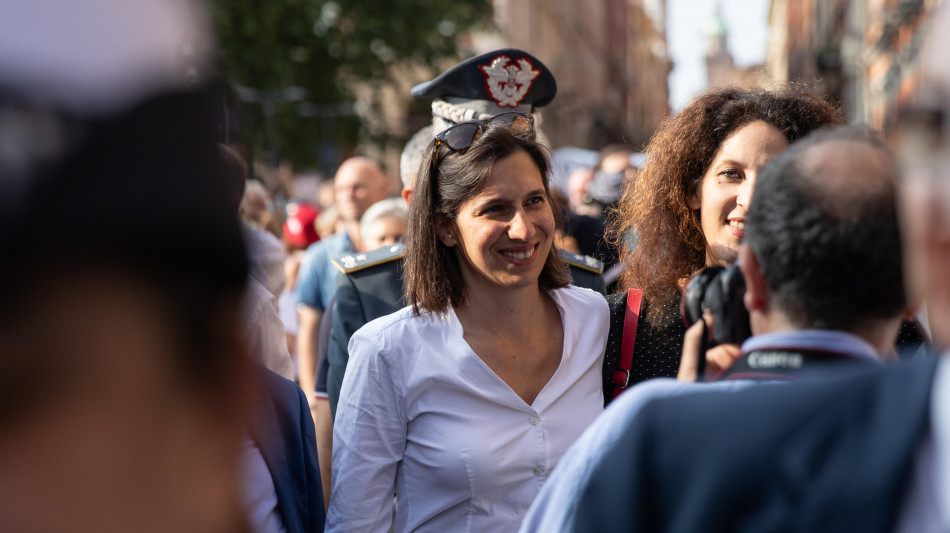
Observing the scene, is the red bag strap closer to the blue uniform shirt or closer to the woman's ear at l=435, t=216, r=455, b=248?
the woman's ear at l=435, t=216, r=455, b=248

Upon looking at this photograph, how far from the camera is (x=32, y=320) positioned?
2.20ft

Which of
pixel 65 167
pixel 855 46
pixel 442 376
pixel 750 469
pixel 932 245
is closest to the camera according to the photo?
pixel 65 167

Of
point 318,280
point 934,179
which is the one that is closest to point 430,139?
point 318,280

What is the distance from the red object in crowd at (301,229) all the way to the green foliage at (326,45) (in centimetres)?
1124

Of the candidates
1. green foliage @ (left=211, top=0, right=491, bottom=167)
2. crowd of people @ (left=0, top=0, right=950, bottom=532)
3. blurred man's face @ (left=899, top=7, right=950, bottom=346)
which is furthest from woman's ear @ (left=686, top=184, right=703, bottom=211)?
green foliage @ (left=211, top=0, right=491, bottom=167)

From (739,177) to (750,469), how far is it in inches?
61.8

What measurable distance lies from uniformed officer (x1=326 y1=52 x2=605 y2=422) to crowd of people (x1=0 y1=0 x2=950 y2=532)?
85cm

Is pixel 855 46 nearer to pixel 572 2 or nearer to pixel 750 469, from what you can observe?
pixel 572 2

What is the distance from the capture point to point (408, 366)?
8.07 ft

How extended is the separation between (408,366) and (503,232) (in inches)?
18.1

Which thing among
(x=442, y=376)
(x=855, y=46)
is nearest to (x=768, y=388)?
(x=442, y=376)

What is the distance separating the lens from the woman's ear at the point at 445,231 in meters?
2.72

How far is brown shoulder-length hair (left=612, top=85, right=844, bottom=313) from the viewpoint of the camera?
2.56 metres

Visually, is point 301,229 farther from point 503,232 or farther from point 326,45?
point 326,45
